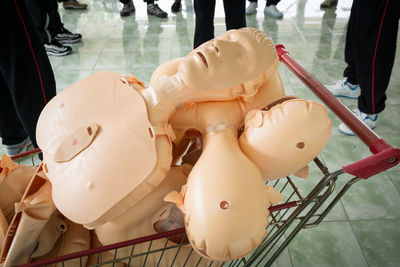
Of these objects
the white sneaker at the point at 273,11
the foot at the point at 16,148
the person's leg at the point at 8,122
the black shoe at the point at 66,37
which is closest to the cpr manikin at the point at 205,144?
the person's leg at the point at 8,122

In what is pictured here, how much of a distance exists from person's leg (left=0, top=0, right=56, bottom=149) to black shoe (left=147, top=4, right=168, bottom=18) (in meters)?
2.05

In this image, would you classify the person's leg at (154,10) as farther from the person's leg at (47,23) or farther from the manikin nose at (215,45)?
the manikin nose at (215,45)

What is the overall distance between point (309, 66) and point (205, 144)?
2036 millimetres

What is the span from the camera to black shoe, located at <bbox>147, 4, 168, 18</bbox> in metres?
3.33

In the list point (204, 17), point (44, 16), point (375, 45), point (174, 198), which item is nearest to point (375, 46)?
point (375, 45)

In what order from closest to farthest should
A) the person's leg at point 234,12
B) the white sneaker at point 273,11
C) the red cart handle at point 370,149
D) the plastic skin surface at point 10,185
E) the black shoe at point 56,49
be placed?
the red cart handle at point 370,149 < the plastic skin surface at point 10,185 < the person's leg at point 234,12 < the black shoe at point 56,49 < the white sneaker at point 273,11

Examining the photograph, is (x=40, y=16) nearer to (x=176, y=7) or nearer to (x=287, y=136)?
(x=176, y=7)

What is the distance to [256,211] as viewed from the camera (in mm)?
641

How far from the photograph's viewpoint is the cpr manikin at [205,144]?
642 millimetres

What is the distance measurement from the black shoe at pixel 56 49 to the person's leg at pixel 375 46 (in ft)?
7.21

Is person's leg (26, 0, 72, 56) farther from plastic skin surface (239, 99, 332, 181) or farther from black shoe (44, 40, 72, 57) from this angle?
plastic skin surface (239, 99, 332, 181)

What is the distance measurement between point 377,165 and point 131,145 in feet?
1.64

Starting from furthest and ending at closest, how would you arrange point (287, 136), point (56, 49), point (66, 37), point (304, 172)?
point (66, 37) → point (56, 49) → point (304, 172) → point (287, 136)

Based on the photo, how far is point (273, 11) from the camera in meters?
3.29
